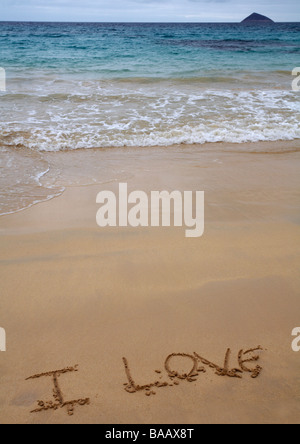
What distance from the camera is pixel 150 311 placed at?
2553 mm

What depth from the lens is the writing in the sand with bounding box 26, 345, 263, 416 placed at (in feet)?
6.35

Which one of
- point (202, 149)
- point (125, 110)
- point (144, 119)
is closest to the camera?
point (202, 149)

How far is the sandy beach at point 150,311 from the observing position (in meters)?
1.96

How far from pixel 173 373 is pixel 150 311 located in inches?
21.3

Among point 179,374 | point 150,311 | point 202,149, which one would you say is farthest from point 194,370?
point 202,149

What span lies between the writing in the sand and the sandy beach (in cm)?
1

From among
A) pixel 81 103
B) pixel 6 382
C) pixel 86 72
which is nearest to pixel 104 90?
pixel 81 103

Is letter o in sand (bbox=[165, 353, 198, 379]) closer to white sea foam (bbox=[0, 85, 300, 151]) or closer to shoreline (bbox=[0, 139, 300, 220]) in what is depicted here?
shoreline (bbox=[0, 139, 300, 220])

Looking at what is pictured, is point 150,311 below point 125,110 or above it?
below

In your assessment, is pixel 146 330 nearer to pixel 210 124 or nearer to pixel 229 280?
pixel 229 280

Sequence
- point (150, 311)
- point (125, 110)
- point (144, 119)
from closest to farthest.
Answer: point (150, 311), point (144, 119), point (125, 110)

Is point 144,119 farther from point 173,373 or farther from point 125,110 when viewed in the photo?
point 173,373

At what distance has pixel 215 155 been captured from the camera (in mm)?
5668

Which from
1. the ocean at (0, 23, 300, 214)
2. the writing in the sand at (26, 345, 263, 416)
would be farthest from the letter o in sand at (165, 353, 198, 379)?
the ocean at (0, 23, 300, 214)
